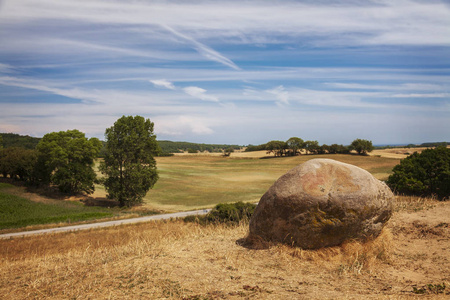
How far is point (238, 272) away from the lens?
8.20 meters

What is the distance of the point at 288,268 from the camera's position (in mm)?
8516

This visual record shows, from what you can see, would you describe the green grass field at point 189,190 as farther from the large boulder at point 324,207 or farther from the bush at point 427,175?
the large boulder at point 324,207

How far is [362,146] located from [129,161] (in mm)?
76856

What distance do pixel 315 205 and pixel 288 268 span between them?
188cm

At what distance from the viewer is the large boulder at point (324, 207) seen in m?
8.94

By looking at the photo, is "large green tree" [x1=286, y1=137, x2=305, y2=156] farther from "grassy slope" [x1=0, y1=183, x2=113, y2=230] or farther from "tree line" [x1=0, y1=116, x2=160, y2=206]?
"grassy slope" [x1=0, y1=183, x2=113, y2=230]

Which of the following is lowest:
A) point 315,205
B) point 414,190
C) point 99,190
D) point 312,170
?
point 99,190

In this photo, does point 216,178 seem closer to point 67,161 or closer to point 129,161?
point 129,161

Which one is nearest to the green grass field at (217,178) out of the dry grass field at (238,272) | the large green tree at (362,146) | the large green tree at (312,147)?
the large green tree at (362,146)

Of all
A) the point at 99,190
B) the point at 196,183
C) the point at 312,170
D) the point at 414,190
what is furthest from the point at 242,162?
the point at 312,170

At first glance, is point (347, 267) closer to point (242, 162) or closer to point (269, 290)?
point (269, 290)

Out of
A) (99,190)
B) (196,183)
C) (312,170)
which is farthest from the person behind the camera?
(196,183)

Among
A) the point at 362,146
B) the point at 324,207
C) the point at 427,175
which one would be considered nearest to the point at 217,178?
the point at 362,146

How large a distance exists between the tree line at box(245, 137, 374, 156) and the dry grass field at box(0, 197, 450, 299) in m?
98.0
